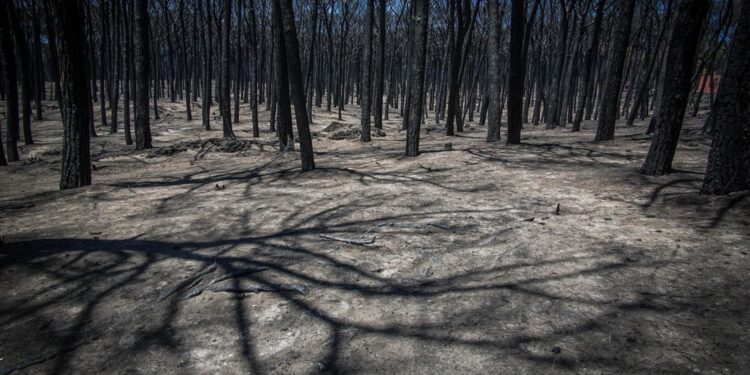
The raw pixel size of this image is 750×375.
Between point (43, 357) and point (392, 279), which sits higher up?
point (392, 279)

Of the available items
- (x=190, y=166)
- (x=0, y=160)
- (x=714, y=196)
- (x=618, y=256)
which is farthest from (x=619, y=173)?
(x=0, y=160)

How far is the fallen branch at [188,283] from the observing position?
3203 mm

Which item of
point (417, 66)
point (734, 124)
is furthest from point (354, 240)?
point (417, 66)

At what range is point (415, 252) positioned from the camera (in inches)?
150

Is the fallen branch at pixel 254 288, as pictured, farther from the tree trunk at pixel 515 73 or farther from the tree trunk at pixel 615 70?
the tree trunk at pixel 615 70

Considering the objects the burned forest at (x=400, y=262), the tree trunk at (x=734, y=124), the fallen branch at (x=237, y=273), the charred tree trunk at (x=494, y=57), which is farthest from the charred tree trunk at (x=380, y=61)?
the fallen branch at (x=237, y=273)

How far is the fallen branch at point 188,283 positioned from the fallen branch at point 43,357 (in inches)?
22.5

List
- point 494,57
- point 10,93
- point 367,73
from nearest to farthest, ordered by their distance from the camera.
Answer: point 494,57 → point 10,93 → point 367,73

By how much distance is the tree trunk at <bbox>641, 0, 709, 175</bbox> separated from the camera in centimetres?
514

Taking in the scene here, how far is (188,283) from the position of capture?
3.38 meters

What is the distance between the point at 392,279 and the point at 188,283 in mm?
1839

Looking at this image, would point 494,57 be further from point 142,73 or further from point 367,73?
point 142,73

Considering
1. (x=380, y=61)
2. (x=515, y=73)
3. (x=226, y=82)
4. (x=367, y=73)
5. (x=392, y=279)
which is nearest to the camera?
(x=392, y=279)

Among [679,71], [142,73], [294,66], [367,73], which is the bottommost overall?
[679,71]
